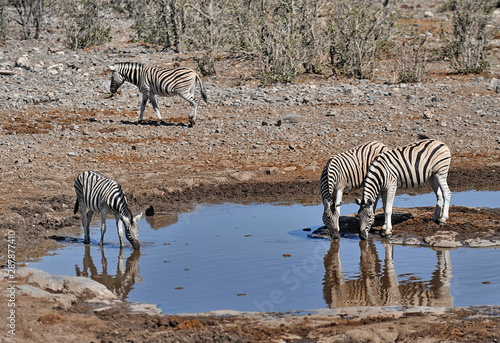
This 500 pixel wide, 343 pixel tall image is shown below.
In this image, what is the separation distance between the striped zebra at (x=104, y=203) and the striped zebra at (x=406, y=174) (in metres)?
3.46

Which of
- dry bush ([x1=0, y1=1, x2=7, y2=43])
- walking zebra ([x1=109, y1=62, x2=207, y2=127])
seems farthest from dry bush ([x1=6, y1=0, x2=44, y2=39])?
walking zebra ([x1=109, y1=62, x2=207, y2=127])

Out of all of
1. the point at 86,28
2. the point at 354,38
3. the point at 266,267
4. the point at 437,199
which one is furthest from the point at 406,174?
the point at 86,28

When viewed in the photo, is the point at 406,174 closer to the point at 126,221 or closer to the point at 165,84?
the point at 126,221

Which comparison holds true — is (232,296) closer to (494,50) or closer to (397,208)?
(397,208)

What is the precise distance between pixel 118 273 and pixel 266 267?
1.95m

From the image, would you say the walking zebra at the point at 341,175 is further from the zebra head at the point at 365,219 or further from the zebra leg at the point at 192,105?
the zebra leg at the point at 192,105

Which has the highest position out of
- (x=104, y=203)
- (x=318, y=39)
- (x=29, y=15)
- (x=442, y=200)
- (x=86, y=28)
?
(x=29, y=15)

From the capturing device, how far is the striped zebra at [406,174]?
491 inches

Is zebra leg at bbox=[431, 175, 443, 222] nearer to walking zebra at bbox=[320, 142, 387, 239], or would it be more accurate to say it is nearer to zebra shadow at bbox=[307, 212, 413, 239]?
zebra shadow at bbox=[307, 212, 413, 239]

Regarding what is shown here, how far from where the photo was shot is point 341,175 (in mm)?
12891

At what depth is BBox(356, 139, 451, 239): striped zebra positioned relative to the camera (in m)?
12.5

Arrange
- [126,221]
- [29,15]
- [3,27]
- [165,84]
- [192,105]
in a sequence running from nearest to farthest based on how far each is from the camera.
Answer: [126,221], [192,105], [165,84], [3,27], [29,15]

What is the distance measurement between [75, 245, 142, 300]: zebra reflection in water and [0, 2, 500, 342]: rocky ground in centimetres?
83

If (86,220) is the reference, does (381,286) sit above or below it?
below
